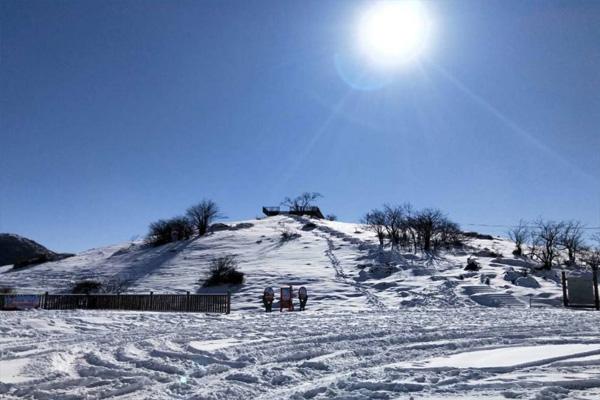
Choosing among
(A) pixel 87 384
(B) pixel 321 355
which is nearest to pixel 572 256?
(B) pixel 321 355

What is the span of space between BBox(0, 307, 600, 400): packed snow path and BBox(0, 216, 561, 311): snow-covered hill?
12144mm

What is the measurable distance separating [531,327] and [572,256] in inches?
1585

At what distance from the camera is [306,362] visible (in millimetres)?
8203

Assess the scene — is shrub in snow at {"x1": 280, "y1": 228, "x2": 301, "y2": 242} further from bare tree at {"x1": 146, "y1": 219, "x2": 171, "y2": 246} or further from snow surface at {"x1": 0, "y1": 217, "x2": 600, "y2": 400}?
snow surface at {"x1": 0, "y1": 217, "x2": 600, "y2": 400}

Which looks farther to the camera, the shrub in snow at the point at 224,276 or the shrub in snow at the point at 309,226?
the shrub in snow at the point at 309,226

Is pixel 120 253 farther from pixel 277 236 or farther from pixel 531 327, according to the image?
pixel 531 327

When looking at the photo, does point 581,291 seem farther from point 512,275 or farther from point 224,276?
point 224,276

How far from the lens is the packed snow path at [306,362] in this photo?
6176 millimetres

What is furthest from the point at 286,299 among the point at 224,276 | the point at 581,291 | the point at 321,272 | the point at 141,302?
the point at 581,291

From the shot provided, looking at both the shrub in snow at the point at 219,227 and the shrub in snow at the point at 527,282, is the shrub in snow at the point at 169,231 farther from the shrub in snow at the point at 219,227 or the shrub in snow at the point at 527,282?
the shrub in snow at the point at 527,282

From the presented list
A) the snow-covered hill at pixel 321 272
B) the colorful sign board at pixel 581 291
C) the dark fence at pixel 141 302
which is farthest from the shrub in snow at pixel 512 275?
the dark fence at pixel 141 302

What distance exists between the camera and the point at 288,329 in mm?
13383

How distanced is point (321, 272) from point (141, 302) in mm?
16054

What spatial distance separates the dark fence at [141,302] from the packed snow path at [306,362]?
8.97 m
